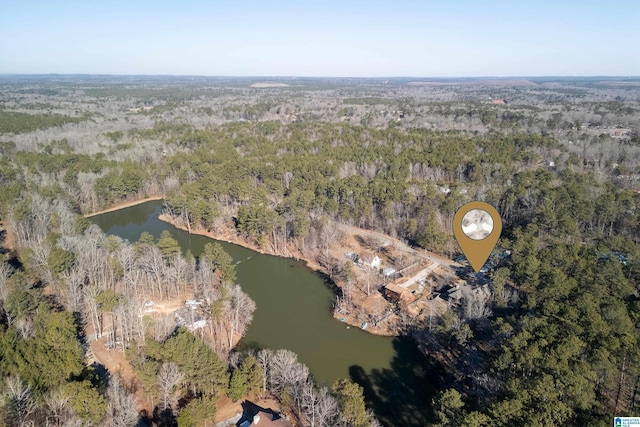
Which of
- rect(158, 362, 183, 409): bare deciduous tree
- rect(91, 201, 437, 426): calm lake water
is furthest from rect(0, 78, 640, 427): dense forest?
rect(91, 201, 437, 426): calm lake water

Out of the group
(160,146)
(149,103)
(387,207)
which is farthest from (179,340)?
(149,103)

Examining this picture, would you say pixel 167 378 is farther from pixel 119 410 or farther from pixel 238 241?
pixel 238 241

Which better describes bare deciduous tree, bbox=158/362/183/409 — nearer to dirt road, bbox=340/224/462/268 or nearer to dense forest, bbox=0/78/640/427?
dense forest, bbox=0/78/640/427

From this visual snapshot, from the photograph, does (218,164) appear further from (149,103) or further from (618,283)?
(149,103)

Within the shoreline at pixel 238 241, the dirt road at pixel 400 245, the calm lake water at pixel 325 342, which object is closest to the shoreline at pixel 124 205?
the shoreline at pixel 238 241

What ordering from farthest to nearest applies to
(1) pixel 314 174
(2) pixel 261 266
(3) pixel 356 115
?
(3) pixel 356 115 < (1) pixel 314 174 < (2) pixel 261 266

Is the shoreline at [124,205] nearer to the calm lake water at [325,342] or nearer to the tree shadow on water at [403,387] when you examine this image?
the calm lake water at [325,342]

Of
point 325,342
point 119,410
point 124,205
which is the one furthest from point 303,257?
point 124,205
